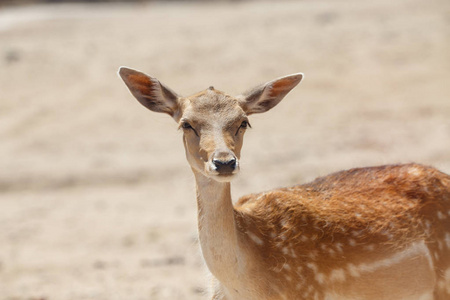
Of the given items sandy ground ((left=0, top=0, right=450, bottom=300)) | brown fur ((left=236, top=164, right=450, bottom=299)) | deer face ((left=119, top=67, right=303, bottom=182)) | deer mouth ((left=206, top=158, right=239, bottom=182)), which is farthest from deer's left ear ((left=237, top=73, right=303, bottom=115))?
sandy ground ((left=0, top=0, right=450, bottom=300))

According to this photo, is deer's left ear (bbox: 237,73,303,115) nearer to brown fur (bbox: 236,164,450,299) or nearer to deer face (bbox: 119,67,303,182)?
deer face (bbox: 119,67,303,182)

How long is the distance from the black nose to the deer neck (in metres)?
0.44

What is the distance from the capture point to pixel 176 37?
21.0 m

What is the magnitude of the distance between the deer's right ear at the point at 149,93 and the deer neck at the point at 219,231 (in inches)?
23.3

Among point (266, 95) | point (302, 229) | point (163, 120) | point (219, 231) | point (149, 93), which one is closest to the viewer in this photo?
point (219, 231)

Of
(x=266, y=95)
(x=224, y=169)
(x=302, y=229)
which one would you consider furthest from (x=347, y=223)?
(x=224, y=169)

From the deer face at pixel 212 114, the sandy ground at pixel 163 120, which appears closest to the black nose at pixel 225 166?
the deer face at pixel 212 114

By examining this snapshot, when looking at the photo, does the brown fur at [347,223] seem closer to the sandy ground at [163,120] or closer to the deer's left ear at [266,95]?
the deer's left ear at [266,95]

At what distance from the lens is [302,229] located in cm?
557

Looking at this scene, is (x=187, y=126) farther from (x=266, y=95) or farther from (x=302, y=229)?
(x=302, y=229)

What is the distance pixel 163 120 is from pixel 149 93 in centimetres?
1027

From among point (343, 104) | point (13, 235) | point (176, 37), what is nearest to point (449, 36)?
point (343, 104)

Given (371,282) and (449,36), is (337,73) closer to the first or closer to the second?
(449,36)

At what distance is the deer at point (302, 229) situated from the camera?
17.5 feet
